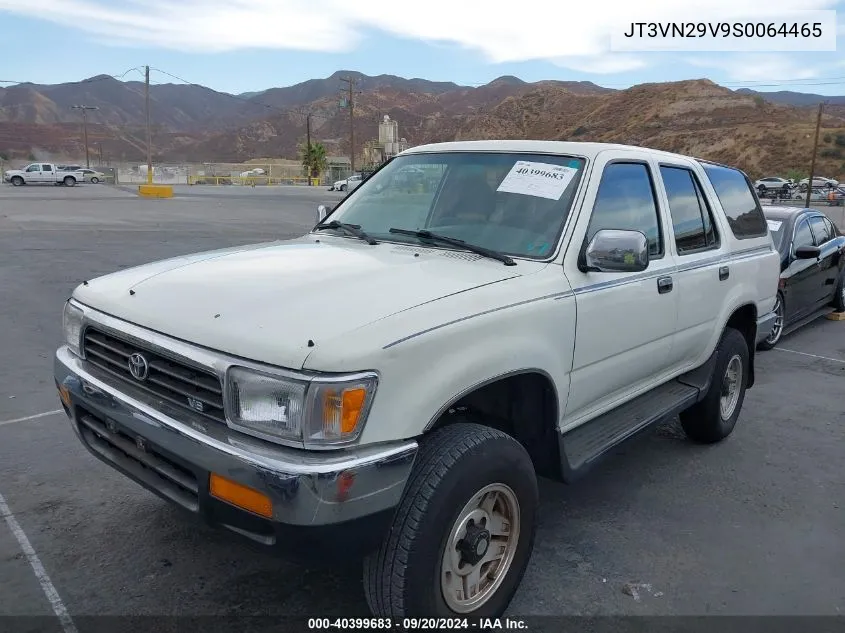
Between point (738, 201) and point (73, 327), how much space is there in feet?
14.0

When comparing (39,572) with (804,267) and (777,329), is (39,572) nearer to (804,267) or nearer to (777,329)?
(777,329)

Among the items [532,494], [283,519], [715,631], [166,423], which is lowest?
[715,631]

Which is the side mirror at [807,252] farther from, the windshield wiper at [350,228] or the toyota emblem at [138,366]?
the toyota emblem at [138,366]

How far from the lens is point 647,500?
Answer: 13.1ft

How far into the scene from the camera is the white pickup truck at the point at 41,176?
157 feet

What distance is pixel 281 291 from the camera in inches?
104

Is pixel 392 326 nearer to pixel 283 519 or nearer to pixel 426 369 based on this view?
pixel 426 369

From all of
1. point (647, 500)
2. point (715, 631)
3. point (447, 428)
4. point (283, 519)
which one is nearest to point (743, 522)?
point (647, 500)

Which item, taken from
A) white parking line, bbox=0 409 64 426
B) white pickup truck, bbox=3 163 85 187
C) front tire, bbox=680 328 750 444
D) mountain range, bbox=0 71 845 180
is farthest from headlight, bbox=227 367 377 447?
mountain range, bbox=0 71 845 180

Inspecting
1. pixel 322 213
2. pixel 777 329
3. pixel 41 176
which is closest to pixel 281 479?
pixel 322 213

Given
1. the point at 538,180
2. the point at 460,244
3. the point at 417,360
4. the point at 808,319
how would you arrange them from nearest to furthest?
the point at 417,360 < the point at 460,244 < the point at 538,180 < the point at 808,319

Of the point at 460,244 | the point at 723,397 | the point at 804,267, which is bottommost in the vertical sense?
the point at 723,397

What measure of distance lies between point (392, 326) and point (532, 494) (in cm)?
99

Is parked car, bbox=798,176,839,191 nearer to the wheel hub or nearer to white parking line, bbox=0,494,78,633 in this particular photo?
the wheel hub
